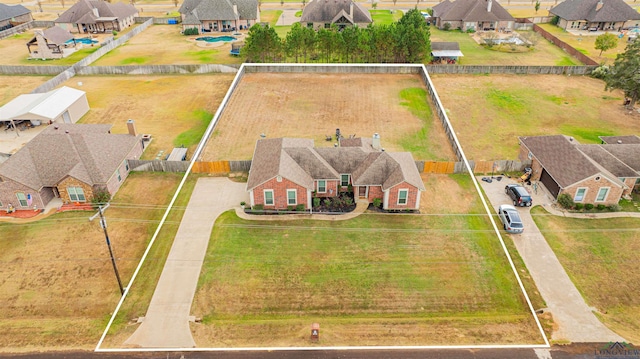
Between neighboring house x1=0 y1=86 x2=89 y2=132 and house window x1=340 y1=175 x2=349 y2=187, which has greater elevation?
neighboring house x1=0 y1=86 x2=89 y2=132

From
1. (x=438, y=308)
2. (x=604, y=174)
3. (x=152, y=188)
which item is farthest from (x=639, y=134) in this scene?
(x=152, y=188)

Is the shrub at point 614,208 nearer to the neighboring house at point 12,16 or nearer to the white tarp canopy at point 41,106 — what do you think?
the white tarp canopy at point 41,106

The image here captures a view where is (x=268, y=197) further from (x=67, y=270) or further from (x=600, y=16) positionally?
(x=600, y=16)

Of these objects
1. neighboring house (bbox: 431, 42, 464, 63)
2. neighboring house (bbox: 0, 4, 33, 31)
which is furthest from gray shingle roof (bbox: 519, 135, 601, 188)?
neighboring house (bbox: 0, 4, 33, 31)

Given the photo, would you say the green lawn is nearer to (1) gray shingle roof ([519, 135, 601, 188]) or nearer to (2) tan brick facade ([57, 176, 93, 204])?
(1) gray shingle roof ([519, 135, 601, 188])

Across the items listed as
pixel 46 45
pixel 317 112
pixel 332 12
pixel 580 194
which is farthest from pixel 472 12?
pixel 46 45

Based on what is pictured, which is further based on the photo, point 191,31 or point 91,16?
point 191,31

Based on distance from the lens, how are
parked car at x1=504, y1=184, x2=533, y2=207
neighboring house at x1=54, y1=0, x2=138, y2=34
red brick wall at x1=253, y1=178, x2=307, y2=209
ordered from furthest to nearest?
neighboring house at x1=54, y1=0, x2=138, y2=34 < parked car at x1=504, y1=184, x2=533, y2=207 < red brick wall at x1=253, y1=178, x2=307, y2=209
